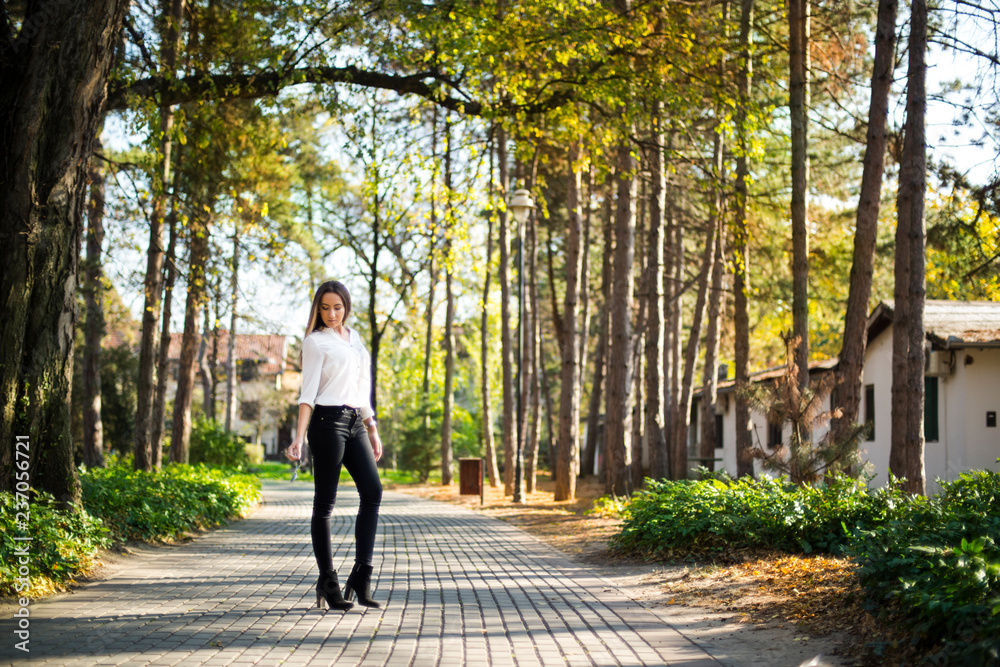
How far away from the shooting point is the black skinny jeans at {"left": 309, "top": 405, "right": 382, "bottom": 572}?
543 centimetres

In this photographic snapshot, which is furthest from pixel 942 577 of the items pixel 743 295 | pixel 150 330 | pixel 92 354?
pixel 92 354

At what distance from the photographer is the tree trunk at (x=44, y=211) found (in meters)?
7.69

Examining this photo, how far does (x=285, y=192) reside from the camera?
21359mm

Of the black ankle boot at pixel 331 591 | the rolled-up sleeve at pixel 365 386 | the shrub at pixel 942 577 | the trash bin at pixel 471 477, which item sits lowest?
the trash bin at pixel 471 477

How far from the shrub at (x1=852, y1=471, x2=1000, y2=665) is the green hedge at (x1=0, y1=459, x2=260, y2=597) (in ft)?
18.4

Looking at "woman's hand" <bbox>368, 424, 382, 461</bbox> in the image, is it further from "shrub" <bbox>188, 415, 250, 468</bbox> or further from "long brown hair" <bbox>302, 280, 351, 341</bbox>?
"shrub" <bbox>188, 415, 250, 468</bbox>

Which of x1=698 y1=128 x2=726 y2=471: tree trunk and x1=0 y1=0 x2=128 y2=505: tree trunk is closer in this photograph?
x1=0 y1=0 x2=128 y2=505: tree trunk

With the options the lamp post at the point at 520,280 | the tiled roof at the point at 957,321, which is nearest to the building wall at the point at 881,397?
the tiled roof at the point at 957,321

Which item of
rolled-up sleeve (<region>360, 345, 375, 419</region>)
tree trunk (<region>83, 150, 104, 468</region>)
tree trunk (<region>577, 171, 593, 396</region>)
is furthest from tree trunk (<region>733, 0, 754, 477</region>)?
tree trunk (<region>83, 150, 104, 468</region>)

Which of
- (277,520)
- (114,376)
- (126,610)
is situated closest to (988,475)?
(126,610)

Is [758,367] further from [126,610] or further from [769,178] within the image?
[126,610]

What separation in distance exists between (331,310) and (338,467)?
38.9 inches

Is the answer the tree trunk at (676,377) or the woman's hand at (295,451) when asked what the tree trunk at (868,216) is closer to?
the tree trunk at (676,377)

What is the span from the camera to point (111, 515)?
9.59 metres
